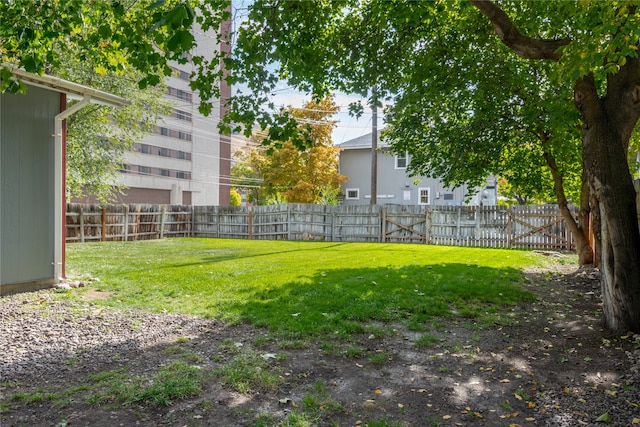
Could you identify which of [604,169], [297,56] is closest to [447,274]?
[604,169]

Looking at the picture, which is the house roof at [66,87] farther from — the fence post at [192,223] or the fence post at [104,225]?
the fence post at [192,223]

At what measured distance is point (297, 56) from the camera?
4898 mm

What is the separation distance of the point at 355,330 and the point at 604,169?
128 inches

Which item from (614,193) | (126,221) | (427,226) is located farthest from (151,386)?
(126,221)

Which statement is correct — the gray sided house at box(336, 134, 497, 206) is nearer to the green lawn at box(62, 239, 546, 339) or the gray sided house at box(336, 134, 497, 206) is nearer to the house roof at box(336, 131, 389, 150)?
the house roof at box(336, 131, 389, 150)

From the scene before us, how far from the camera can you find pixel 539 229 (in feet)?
48.6

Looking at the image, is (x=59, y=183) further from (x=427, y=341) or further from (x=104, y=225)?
(x=104, y=225)

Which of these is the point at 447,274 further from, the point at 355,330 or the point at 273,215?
the point at 273,215

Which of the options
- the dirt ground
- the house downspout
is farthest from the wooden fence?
the dirt ground

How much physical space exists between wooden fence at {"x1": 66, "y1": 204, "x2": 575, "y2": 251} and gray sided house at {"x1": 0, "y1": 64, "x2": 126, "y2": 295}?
10.1m

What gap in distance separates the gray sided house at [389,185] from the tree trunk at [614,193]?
18.9 meters

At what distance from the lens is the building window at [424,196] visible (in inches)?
966

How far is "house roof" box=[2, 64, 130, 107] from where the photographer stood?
5.84 meters

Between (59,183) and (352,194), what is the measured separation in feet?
67.7
